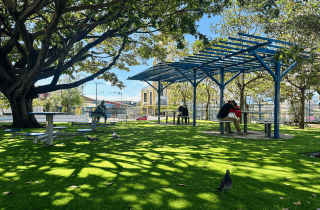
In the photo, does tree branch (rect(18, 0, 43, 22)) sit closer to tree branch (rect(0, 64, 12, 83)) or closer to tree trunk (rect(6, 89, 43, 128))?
tree branch (rect(0, 64, 12, 83))

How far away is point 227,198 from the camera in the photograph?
10.2 feet

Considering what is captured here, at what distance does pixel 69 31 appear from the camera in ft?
35.7

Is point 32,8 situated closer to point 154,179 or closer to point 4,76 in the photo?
point 4,76

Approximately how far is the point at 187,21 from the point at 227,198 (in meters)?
6.99

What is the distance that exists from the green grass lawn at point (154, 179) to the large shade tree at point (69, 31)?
5.04m

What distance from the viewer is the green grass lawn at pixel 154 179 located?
2.96 metres

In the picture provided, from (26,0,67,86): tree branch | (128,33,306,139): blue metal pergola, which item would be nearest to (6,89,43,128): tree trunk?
(26,0,67,86): tree branch

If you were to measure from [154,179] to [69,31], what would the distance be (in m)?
9.35

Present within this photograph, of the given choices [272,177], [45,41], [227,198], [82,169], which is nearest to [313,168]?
[272,177]

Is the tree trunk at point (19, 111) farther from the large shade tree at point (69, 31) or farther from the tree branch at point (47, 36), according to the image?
the tree branch at point (47, 36)

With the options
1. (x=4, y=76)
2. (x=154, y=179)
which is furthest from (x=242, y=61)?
(x=4, y=76)

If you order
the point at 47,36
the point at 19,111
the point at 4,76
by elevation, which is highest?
the point at 47,36

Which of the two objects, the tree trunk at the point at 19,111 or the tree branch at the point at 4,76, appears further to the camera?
the tree trunk at the point at 19,111

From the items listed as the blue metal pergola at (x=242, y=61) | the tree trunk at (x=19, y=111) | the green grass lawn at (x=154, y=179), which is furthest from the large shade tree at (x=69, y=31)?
the green grass lawn at (x=154, y=179)
